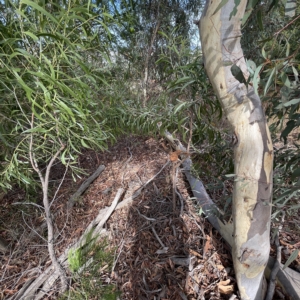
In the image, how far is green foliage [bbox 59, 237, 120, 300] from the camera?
1.26 metres

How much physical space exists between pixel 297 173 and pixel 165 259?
1079 mm

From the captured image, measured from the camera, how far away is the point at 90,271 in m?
1.39

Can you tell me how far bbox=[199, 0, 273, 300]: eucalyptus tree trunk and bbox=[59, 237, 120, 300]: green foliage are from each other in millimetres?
936

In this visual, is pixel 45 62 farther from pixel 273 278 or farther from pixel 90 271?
pixel 273 278

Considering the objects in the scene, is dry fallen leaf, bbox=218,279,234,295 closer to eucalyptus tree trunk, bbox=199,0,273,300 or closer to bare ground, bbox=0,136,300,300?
bare ground, bbox=0,136,300,300

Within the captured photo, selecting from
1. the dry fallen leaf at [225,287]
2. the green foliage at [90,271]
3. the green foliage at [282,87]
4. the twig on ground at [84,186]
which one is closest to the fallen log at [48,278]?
the green foliage at [90,271]

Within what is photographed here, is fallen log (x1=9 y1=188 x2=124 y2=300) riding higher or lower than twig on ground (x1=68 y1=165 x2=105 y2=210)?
lower

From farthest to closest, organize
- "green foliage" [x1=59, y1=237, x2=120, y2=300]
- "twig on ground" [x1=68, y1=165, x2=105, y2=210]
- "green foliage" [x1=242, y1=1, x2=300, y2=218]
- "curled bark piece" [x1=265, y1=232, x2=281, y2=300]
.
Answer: "twig on ground" [x1=68, y1=165, x2=105, y2=210] → "green foliage" [x1=59, y1=237, x2=120, y2=300] → "curled bark piece" [x1=265, y1=232, x2=281, y2=300] → "green foliage" [x1=242, y1=1, x2=300, y2=218]

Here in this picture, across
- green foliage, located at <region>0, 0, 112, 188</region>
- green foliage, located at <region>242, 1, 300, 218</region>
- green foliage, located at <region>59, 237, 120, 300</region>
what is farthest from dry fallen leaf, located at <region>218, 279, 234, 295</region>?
green foliage, located at <region>0, 0, 112, 188</region>

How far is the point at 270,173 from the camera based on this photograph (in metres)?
0.85

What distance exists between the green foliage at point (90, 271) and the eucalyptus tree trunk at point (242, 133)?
0.94 meters

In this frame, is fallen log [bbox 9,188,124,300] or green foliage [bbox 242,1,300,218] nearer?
green foliage [bbox 242,1,300,218]

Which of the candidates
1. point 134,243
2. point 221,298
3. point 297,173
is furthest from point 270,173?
point 134,243

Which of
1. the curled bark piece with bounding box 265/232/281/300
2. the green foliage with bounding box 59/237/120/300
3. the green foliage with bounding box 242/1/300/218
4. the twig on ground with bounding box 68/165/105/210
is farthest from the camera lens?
the twig on ground with bounding box 68/165/105/210
